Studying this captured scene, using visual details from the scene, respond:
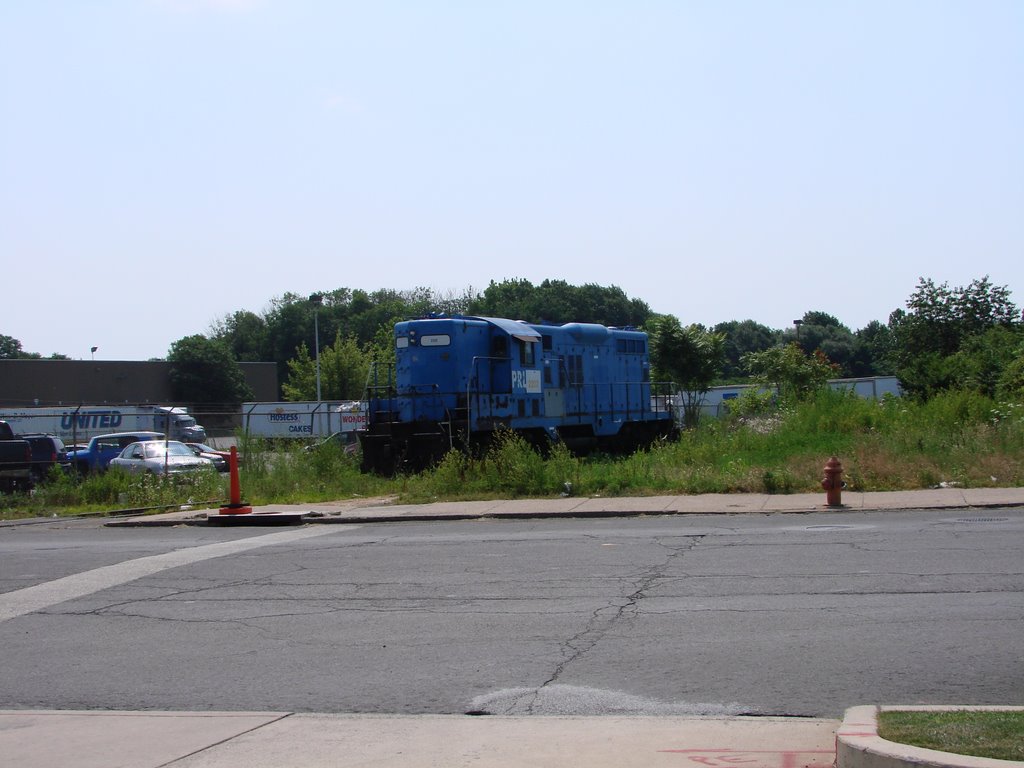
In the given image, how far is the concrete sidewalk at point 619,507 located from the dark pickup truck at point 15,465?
5010 mm

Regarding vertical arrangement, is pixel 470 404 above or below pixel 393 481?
above

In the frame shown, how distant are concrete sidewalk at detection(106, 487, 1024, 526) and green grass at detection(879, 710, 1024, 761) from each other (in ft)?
35.0

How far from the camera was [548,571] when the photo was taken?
11.5 meters

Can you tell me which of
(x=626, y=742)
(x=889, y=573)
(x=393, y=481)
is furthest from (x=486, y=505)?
(x=626, y=742)

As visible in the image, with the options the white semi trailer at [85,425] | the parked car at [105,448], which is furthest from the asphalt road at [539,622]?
the white semi trailer at [85,425]

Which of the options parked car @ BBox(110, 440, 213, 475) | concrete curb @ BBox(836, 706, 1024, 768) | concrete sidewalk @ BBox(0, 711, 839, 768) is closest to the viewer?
concrete curb @ BBox(836, 706, 1024, 768)

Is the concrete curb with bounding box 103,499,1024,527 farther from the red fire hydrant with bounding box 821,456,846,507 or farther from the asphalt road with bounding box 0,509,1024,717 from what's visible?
the asphalt road with bounding box 0,509,1024,717

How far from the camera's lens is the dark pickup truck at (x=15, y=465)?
23.1 metres

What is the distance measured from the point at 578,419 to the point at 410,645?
20018 millimetres

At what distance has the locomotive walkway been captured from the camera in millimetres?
5566

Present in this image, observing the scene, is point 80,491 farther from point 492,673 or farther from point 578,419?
point 492,673

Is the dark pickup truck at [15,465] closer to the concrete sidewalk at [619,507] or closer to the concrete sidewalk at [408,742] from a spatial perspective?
the concrete sidewalk at [619,507]

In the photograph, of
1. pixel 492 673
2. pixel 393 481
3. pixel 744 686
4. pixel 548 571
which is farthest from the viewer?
pixel 393 481

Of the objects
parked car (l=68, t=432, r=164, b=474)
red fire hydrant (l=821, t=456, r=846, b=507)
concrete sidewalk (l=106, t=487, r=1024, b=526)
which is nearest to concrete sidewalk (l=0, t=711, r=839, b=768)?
concrete sidewalk (l=106, t=487, r=1024, b=526)
